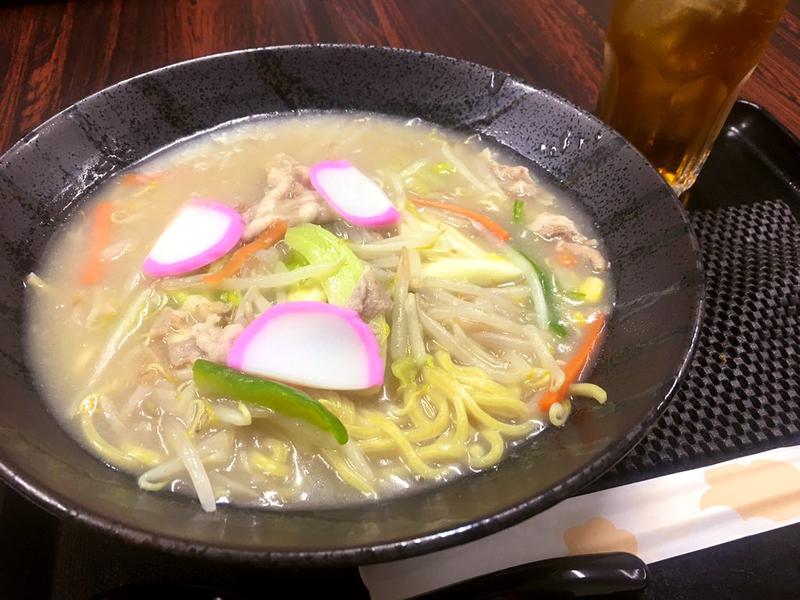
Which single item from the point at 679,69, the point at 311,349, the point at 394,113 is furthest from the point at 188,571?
the point at 679,69

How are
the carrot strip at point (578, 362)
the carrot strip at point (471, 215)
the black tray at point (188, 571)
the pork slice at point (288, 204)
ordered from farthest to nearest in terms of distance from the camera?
the carrot strip at point (471, 215) → the pork slice at point (288, 204) → the carrot strip at point (578, 362) → the black tray at point (188, 571)

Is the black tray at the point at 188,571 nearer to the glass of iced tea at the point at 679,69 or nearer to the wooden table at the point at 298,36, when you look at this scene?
the glass of iced tea at the point at 679,69

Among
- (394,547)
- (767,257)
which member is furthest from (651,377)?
(767,257)

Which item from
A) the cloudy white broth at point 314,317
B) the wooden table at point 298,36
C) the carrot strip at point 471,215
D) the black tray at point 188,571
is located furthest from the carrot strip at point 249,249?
the wooden table at point 298,36

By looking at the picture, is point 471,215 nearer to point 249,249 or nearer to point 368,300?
point 368,300

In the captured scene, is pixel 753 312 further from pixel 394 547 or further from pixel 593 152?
pixel 394 547

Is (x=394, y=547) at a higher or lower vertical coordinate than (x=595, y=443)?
higher
